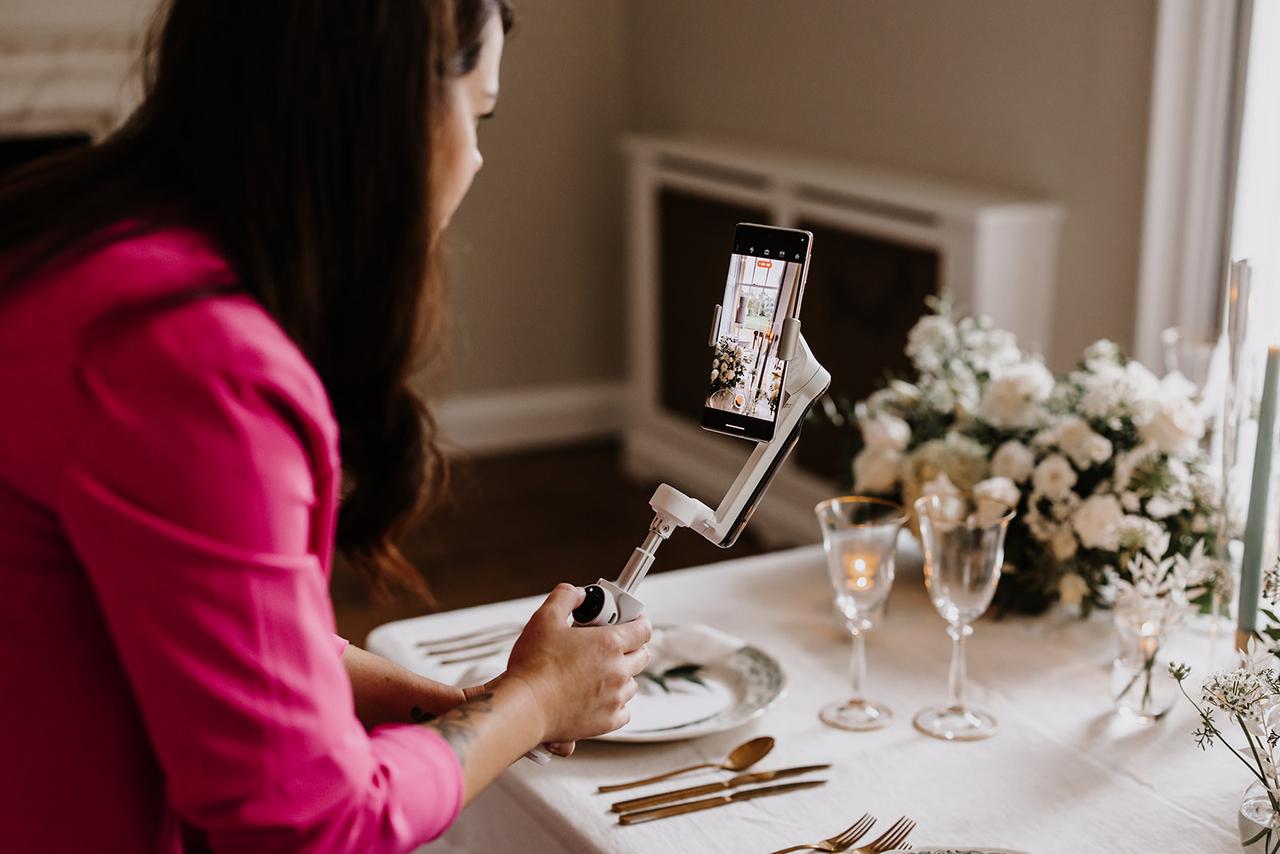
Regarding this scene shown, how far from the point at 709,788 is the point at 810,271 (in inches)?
102

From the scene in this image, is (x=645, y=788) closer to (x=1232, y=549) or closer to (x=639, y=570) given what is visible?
(x=639, y=570)

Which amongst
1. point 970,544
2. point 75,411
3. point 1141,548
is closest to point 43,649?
point 75,411

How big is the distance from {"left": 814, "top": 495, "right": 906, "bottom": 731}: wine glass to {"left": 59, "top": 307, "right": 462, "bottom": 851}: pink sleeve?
0.63 m

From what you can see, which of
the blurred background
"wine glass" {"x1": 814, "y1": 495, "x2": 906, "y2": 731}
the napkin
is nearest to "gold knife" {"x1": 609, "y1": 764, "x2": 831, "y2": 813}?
"wine glass" {"x1": 814, "y1": 495, "x2": 906, "y2": 731}

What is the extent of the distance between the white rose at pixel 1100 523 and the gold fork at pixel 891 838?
49 centimetres

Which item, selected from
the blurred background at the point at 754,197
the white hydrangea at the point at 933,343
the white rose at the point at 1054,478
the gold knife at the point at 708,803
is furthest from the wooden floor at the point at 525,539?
the gold knife at the point at 708,803

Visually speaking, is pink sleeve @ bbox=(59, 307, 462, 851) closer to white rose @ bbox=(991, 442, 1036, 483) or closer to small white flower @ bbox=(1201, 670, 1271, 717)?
small white flower @ bbox=(1201, 670, 1271, 717)

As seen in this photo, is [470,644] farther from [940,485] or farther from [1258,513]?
[1258,513]

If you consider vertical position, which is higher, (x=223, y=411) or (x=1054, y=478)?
(x=223, y=411)

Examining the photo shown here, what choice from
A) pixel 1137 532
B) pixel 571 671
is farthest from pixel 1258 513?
pixel 571 671

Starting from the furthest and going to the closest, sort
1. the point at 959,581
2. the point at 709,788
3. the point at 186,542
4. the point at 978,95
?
the point at 978,95 → the point at 959,581 → the point at 709,788 → the point at 186,542

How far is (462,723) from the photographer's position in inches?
36.7

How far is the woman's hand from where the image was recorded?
3.21ft

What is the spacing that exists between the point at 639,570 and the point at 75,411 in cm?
42
